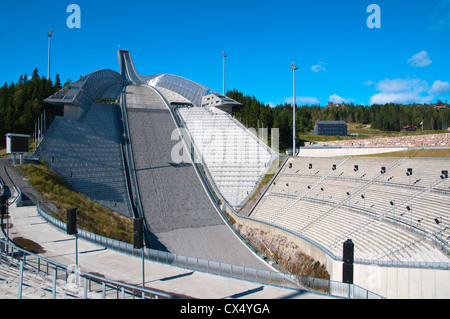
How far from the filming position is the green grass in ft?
67.4

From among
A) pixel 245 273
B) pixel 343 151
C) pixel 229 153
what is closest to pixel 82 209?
pixel 245 273

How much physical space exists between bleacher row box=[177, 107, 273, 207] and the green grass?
391 inches

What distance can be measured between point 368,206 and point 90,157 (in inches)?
996

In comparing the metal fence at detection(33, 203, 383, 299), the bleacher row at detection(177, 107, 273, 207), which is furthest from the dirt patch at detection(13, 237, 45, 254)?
the bleacher row at detection(177, 107, 273, 207)

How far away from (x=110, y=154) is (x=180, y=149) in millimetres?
7822

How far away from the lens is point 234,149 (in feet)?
120

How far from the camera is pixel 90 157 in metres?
31.8

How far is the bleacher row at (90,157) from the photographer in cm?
2732

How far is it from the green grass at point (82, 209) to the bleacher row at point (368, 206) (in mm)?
10124

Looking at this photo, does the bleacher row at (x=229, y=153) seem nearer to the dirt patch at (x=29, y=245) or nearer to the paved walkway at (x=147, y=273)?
the paved walkway at (x=147, y=273)

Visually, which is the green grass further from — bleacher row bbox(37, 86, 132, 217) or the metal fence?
the metal fence

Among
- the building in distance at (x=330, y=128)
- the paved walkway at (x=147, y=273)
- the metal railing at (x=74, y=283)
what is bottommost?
the paved walkway at (x=147, y=273)

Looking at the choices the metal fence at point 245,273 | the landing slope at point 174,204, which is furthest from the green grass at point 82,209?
the metal fence at point 245,273
